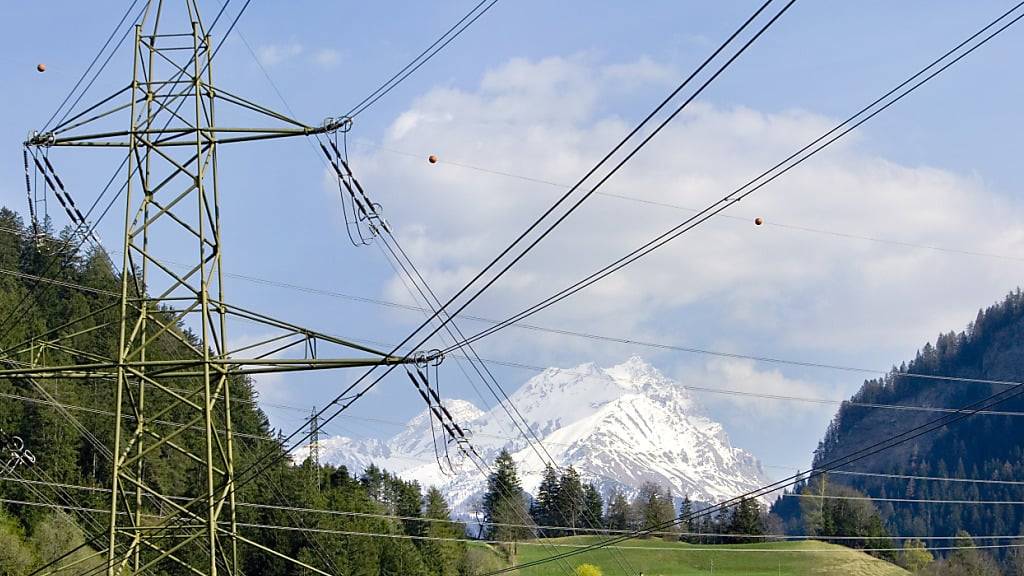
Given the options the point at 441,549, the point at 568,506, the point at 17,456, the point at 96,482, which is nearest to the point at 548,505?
the point at 568,506

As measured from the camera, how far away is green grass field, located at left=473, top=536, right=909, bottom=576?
15962cm

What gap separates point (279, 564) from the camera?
10031cm

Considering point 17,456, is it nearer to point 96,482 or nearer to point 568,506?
point 96,482

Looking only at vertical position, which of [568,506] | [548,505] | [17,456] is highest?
[548,505]

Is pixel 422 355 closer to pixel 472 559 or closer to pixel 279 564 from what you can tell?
pixel 279 564

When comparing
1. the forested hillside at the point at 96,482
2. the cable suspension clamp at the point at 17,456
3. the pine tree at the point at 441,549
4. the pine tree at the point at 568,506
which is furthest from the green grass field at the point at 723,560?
the cable suspension clamp at the point at 17,456

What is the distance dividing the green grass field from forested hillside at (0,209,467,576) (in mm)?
34384

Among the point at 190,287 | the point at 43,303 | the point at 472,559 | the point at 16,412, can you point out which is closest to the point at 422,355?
the point at 190,287

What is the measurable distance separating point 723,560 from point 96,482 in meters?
83.5

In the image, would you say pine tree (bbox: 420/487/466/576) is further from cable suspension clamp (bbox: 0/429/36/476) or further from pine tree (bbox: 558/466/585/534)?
cable suspension clamp (bbox: 0/429/36/476)

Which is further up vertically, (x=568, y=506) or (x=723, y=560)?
(x=568, y=506)

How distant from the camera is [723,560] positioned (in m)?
169

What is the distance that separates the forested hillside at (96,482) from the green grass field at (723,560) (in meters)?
34.4

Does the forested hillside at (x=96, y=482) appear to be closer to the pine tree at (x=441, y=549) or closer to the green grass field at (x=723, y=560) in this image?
the pine tree at (x=441, y=549)
